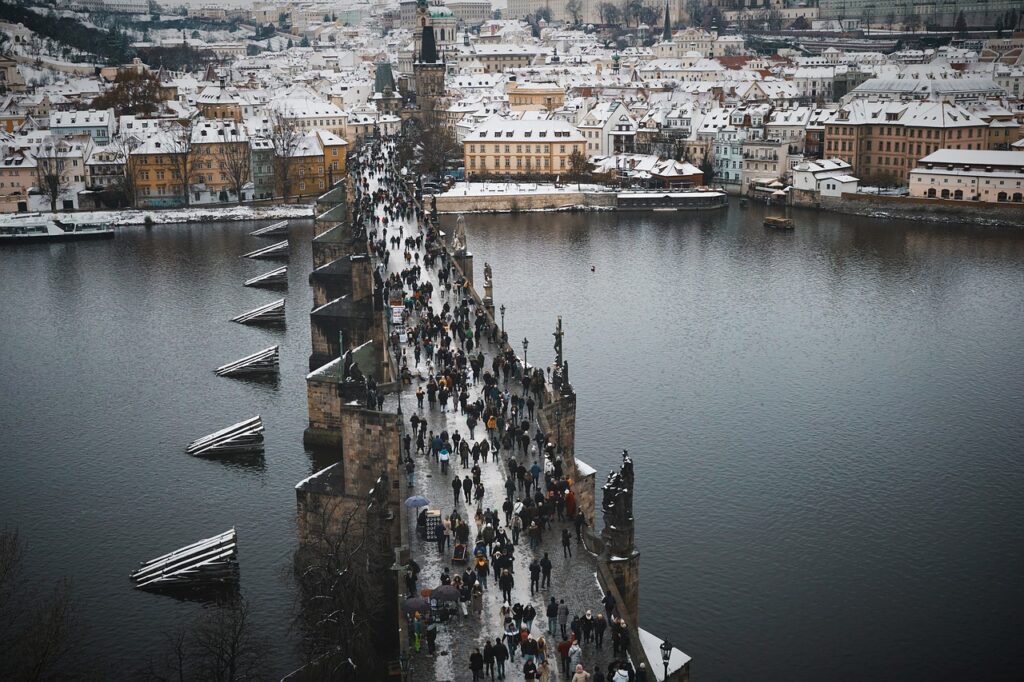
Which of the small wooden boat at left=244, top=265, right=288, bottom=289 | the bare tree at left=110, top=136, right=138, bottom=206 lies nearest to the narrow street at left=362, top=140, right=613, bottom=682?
the small wooden boat at left=244, top=265, right=288, bottom=289

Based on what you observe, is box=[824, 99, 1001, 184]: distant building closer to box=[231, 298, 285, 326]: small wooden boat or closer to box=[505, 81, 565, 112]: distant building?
box=[505, 81, 565, 112]: distant building

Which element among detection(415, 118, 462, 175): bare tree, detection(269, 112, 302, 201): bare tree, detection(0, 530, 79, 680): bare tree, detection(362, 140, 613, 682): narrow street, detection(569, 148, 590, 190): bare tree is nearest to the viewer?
detection(362, 140, 613, 682): narrow street

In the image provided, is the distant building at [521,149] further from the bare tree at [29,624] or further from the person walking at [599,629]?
the person walking at [599,629]

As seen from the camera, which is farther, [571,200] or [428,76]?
[428,76]

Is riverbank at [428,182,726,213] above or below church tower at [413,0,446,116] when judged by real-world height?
below

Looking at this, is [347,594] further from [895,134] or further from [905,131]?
[895,134]

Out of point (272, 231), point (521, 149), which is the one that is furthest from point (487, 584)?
point (521, 149)
